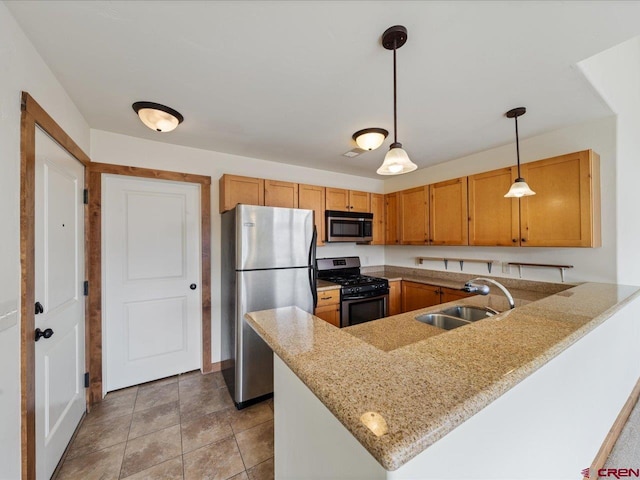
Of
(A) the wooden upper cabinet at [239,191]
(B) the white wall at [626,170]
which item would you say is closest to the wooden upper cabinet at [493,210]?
(B) the white wall at [626,170]

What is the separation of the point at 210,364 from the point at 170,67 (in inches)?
108

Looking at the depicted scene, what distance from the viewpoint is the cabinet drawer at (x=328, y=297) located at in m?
2.86

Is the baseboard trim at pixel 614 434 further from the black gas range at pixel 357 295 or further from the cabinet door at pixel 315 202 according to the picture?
the cabinet door at pixel 315 202

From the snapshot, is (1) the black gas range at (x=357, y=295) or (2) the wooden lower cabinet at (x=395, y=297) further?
(2) the wooden lower cabinet at (x=395, y=297)

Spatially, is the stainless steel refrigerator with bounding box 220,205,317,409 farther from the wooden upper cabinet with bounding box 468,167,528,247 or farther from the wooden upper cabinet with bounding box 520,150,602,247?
the wooden upper cabinet with bounding box 520,150,602,247

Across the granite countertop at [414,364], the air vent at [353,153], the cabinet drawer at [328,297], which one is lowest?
the cabinet drawer at [328,297]

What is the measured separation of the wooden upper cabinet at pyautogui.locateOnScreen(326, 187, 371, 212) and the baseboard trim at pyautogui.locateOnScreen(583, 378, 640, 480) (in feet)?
9.70

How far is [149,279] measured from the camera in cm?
264

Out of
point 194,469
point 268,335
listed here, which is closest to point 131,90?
point 268,335

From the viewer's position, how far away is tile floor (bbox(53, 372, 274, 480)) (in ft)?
5.36

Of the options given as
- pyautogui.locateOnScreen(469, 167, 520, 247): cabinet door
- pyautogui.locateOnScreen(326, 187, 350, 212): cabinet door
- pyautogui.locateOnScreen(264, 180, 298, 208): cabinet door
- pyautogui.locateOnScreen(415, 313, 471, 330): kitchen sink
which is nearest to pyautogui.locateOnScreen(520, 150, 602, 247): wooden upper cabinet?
pyautogui.locateOnScreen(469, 167, 520, 247): cabinet door

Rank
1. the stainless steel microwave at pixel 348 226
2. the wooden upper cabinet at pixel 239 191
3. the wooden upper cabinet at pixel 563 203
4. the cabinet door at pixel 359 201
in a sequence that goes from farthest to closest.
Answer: the cabinet door at pixel 359 201, the stainless steel microwave at pixel 348 226, the wooden upper cabinet at pixel 239 191, the wooden upper cabinet at pixel 563 203

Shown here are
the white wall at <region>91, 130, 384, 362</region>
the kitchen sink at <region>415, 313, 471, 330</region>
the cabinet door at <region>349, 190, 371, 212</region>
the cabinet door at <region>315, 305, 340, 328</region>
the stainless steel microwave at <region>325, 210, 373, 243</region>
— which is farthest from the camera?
the cabinet door at <region>349, 190, 371, 212</region>

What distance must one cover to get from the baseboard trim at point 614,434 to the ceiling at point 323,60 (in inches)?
91.6
